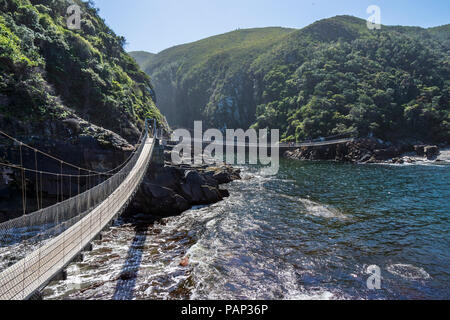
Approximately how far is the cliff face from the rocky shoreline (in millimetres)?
35604

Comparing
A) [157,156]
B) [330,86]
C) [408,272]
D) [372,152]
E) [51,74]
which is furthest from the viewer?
[330,86]

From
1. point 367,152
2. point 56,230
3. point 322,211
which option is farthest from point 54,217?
point 367,152

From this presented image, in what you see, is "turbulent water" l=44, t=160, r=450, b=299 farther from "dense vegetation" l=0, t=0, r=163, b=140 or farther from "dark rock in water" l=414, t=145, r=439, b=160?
"dark rock in water" l=414, t=145, r=439, b=160

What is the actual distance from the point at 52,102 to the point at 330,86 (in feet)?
209

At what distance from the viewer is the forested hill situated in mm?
53438

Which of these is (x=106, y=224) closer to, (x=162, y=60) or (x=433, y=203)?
(x=433, y=203)

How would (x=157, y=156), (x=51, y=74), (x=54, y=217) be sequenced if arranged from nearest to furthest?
1. (x=54, y=217)
2. (x=157, y=156)
3. (x=51, y=74)

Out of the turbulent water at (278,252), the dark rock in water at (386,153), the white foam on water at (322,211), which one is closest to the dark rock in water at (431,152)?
the dark rock in water at (386,153)

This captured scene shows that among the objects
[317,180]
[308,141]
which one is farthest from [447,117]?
[317,180]

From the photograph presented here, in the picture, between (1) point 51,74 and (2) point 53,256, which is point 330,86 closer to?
(1) point 51,74

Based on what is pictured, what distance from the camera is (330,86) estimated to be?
216 ft

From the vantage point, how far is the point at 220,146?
228ft

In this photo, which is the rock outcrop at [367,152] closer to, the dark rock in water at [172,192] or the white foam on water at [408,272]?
the dark rock in water at [172,192]
